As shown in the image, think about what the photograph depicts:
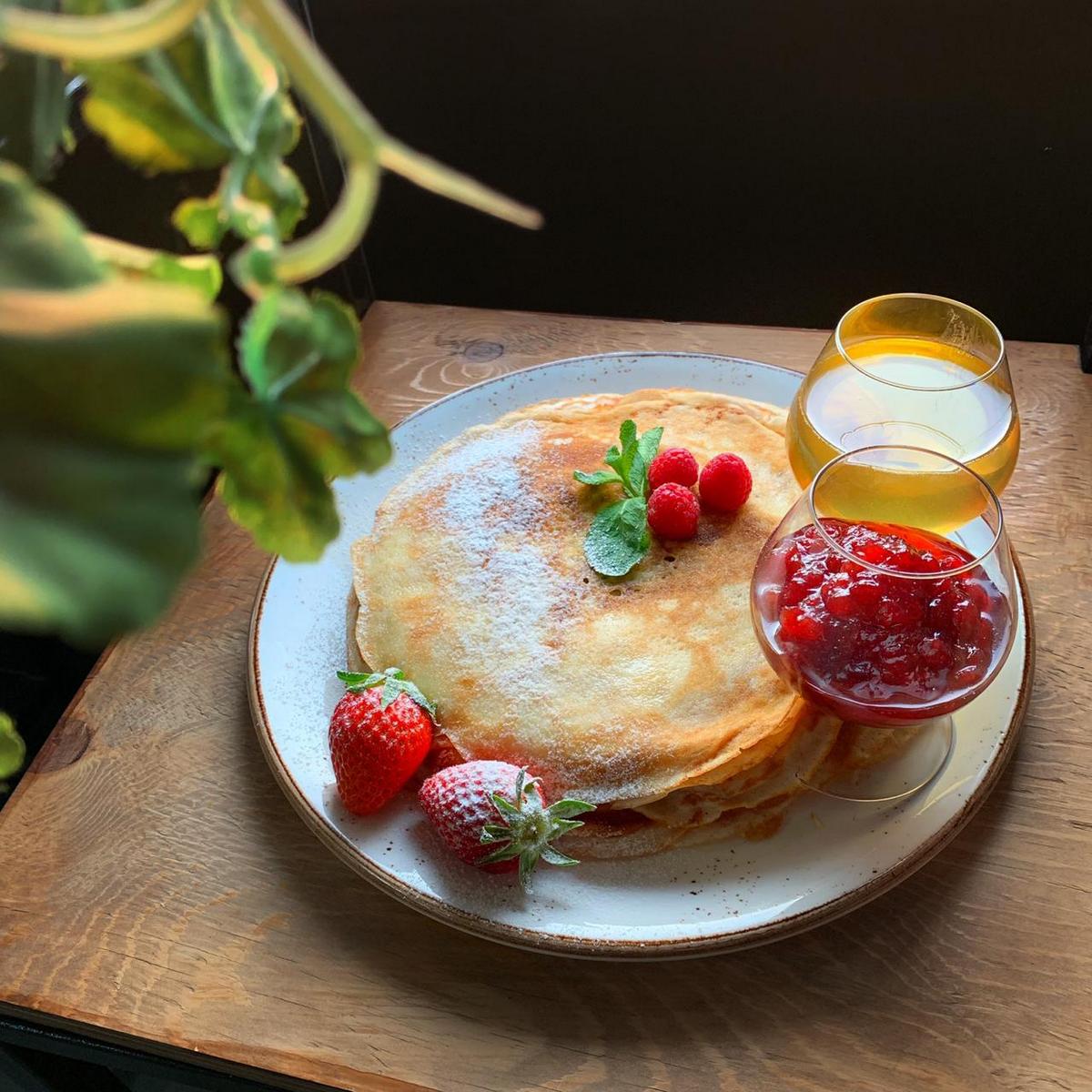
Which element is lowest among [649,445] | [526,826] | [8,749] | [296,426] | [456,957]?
[456,957]

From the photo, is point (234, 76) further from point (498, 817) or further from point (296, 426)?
point (498, 817)

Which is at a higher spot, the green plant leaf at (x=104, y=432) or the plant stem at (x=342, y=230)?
the plant stem at (x=342, y=230)

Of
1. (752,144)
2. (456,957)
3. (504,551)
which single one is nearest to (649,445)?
(504,551)

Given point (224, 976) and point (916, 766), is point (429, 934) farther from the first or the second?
point (916, 766)

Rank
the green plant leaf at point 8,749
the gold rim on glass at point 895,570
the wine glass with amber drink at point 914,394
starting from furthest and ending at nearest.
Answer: the wine glass with amber drink at point 914,394 → the gold rim on glass at point 895,570 → the green plant leaf at point 8,749

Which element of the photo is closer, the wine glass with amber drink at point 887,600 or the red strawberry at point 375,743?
the wine glass with amber drink at point 887,600

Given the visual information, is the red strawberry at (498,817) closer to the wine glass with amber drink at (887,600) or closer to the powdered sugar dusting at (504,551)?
the powdered sugar dusting at (504,551)

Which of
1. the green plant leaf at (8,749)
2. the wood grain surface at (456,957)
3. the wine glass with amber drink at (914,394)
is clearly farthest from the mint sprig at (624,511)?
the green plant leaf at (8,749)

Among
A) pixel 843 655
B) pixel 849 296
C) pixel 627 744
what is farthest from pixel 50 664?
pixel 849 296
